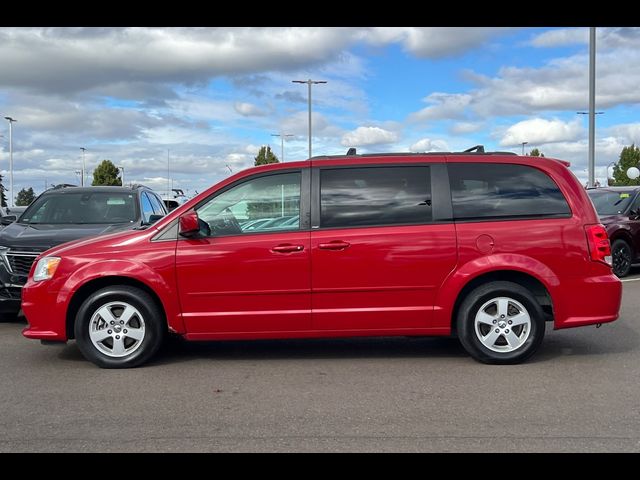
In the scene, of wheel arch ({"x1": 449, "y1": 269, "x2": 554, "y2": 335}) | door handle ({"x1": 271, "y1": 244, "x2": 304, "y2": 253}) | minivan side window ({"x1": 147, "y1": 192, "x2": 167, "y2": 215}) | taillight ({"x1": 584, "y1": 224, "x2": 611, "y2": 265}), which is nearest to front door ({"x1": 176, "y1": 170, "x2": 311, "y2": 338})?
door handle ({"x1": 271, "y1": 244, "x2": 304, "y2": 253})

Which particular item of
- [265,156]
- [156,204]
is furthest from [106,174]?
[156,204]

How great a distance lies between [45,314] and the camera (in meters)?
5.68

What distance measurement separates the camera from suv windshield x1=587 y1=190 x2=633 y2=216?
1233 cm

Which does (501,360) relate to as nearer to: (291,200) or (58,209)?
(291,200)

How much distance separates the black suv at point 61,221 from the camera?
7359mm

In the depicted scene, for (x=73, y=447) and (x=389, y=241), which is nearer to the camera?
(x=73, y=447)

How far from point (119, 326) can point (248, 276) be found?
1.21 m

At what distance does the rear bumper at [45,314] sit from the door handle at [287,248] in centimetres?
189

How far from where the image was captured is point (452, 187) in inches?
229

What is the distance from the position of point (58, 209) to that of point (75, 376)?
423 cm

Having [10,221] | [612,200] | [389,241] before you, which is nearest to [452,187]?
[389,241]

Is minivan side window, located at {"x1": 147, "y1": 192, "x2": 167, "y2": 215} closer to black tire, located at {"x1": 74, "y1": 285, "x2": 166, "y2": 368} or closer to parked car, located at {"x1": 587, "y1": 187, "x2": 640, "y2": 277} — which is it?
black tire, located at {"x1": 74, "y1": 285, "x2": 166, "y2": 368}

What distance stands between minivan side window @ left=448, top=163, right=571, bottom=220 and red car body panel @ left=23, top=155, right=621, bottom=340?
0.11 metres

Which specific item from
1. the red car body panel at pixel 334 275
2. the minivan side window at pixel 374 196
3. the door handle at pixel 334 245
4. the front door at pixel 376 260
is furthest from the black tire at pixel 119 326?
the minivan side window at pixel 374 196
